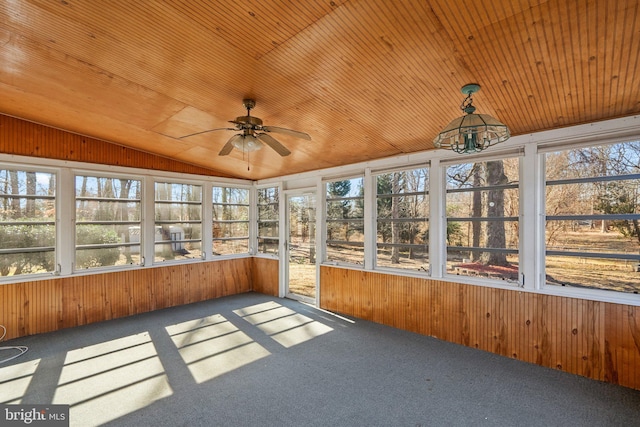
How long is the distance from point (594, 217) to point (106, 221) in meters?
6.22

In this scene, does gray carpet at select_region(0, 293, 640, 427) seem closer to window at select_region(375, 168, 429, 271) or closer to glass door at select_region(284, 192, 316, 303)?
window at select_region(375, 168, 429, 271)

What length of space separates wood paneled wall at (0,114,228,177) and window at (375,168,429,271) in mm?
3753

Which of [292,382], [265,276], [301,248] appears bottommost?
[292,382]

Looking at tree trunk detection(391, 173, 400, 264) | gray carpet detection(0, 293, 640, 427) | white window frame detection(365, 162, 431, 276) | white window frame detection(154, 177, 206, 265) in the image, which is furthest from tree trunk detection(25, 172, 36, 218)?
tree trunk detection(391, 173, 400, 264)

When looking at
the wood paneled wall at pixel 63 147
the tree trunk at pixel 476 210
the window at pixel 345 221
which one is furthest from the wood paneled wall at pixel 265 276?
the tree trunk at pixel 476 210

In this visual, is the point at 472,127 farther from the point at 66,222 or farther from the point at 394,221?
the point at 66,222

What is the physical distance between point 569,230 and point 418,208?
5.26 feet

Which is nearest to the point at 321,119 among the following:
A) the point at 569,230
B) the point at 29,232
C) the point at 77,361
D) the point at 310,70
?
the point at 310,70

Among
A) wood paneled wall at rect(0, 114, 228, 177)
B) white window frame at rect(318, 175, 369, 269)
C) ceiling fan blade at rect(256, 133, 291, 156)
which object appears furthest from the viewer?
white window frame at rect(318, 175, 369, 269)

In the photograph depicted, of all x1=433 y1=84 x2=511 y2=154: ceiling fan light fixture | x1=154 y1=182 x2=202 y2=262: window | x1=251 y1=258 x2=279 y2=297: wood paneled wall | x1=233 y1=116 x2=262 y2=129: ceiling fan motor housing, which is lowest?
x1=251 y1=258 x2=279 y2=297: wood paneled wall

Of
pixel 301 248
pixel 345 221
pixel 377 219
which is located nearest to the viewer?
pixel 377 219

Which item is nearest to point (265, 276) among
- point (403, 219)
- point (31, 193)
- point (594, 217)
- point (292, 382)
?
point (403, 219)

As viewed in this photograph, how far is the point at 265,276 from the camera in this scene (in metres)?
6.22

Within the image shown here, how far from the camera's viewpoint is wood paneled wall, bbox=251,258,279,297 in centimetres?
604
